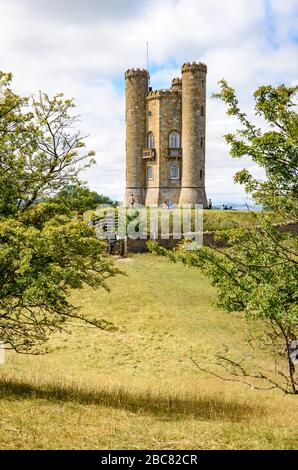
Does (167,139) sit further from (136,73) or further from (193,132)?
(136,73)

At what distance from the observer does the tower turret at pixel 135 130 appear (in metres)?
50.3

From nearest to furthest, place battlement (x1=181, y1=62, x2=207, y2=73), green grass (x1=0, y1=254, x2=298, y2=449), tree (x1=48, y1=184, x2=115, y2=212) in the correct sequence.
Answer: green grass (x1=0, y1=254, x2=298, y2=449)
tree (x1=48, y1=184, x2=115, y2=212)
battlement (x1=181, y1=62, x2=207, y2=73)

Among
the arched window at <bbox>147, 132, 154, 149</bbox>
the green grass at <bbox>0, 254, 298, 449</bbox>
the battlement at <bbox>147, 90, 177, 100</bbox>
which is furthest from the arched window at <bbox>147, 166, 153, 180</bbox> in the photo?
the green grass at <bbox>0, 254, 298, 449</bbox>

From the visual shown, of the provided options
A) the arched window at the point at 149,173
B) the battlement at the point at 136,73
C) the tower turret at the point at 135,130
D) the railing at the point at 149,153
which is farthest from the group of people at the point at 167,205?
the battlement at the point at 136,73

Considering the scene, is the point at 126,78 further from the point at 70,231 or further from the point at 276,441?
the point at 276,441

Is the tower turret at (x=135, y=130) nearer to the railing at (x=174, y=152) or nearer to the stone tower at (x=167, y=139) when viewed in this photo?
the stone tower at (x=167, y=139)

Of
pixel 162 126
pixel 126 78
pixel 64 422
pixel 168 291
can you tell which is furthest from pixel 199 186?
pixel 64 422

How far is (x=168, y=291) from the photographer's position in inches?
1003

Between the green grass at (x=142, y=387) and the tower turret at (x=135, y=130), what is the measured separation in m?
24.8

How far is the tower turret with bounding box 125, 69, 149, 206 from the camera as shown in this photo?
165 ft

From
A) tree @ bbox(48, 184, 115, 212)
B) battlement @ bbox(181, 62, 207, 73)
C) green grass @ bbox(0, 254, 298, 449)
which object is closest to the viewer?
green grass @ bbox(0, 254, 298, 449)

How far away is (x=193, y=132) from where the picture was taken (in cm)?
4806

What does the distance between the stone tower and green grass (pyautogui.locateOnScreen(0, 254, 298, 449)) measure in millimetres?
22983

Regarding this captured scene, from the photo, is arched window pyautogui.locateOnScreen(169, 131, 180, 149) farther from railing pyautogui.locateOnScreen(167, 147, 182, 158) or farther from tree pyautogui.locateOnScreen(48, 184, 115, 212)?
tree pyautogui.locateOnScreen(48, 184, 115, 212)
